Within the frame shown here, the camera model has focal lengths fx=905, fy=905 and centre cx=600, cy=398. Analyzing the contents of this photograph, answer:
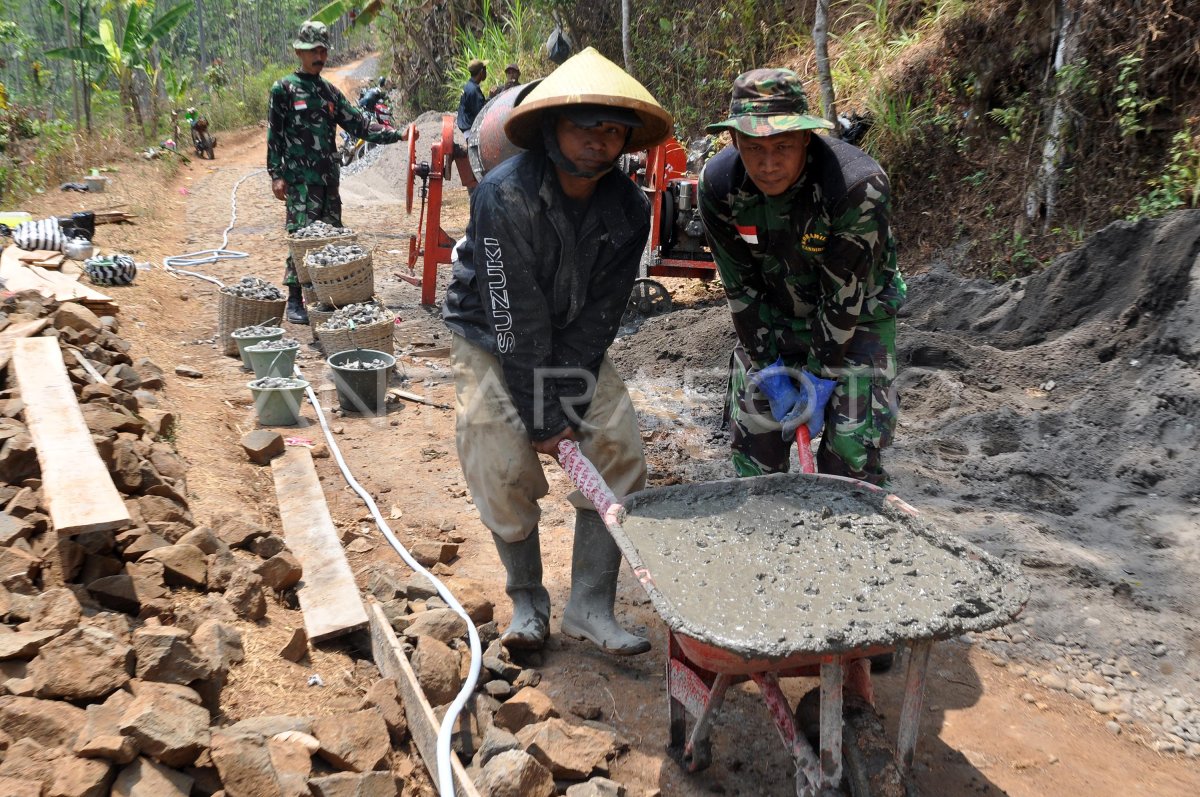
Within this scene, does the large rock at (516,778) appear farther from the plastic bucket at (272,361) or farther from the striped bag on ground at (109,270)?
the striped bag on ground at (109,270)

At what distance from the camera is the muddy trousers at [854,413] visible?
2785 millimetres

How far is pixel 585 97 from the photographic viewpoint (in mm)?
2443

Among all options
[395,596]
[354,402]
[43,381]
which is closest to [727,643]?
[395,596]

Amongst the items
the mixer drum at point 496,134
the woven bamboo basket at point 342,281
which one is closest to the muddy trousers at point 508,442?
the mixer drum at point 496,134

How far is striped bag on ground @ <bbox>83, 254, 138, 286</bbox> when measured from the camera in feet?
25.9

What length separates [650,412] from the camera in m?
5.72

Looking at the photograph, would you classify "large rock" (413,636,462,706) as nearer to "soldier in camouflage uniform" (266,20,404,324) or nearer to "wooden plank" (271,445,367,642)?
"wooden plank" (271,445,367,642)

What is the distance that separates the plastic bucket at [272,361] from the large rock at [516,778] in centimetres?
412

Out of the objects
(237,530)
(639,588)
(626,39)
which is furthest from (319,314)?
(626,39)

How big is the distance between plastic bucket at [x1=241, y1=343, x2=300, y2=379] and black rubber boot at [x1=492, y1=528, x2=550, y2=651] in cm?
337

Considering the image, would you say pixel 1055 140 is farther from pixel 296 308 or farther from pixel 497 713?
pixel 497 713

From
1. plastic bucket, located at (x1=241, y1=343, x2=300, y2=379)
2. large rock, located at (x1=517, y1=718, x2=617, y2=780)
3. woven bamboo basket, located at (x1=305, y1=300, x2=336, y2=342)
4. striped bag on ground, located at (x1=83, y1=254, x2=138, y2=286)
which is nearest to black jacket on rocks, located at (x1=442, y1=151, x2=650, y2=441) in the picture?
large rock, located at (x1=517, y1=718, x2=617, y2=780)

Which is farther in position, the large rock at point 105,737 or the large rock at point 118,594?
the large rock at point 118,594

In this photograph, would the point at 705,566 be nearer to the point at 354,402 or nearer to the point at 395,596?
the point at 395,596
